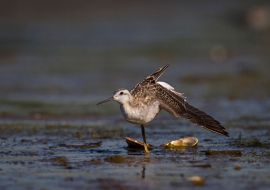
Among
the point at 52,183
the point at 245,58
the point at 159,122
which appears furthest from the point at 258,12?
the point at 52,183

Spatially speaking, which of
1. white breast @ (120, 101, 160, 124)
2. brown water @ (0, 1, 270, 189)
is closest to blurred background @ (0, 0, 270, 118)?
brown water @ (0, 1, 270, 189)

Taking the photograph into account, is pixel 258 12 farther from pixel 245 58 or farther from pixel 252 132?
pixel 252 132

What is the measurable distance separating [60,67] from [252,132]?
37.6ft

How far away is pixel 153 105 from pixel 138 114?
0.40m

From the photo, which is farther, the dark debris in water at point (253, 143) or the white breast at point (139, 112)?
the dark debris in water at point (253, 143)

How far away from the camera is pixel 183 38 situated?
31.1 metres

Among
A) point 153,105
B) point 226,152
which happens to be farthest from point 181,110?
point 226,152

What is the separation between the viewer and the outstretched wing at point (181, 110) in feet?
31.6

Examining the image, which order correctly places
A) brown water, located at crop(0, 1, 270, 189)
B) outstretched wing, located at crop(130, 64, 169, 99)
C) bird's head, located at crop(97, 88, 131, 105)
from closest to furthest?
brown water, located at crop(0, 1, 270, 189), bird's head, located at crop(97, 88, 131, 105), outstretched wing, located at crop(130, 64, 169, 99)

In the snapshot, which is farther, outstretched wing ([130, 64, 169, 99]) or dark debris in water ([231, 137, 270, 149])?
dark debris in water ([231, 137, 270, 149])

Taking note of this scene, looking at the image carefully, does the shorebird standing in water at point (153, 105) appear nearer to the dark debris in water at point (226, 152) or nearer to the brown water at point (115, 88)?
the dark debris in water at point (226, 152)

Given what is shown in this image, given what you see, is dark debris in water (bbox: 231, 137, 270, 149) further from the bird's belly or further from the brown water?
the bird's belly

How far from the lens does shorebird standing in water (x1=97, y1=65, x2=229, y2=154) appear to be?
9.58 metres

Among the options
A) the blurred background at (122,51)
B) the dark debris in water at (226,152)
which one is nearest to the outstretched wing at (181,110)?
the dark debris in water at (226,152)
